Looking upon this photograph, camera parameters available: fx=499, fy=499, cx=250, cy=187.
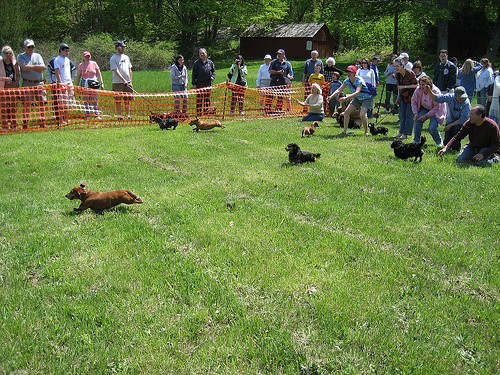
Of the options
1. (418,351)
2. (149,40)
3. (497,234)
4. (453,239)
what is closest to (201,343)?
(418,351)

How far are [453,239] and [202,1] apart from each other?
45954 millimetres

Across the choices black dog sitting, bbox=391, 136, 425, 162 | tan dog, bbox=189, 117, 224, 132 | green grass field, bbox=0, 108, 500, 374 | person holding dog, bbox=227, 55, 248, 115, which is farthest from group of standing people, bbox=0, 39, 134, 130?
black dog sitting, bbox=391, 136, 425, 162

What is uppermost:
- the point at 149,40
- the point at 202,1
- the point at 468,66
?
the point at 202,1

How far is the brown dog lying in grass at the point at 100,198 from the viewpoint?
5.75 m

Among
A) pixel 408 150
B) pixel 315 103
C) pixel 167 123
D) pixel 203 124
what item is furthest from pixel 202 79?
pixel 408 150

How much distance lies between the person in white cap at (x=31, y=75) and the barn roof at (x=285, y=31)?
4115cm

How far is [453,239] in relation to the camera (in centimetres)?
510

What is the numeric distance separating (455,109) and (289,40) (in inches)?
1720

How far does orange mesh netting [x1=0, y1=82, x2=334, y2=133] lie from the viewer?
1154 cm

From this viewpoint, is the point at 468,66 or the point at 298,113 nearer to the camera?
the point at 468,66

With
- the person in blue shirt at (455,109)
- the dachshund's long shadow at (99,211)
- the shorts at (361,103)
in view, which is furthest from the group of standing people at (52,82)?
the person in blue shirt at (455,109)

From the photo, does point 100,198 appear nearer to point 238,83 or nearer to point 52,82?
point 52,82

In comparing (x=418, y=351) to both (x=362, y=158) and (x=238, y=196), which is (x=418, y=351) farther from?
(x=362, y=158)

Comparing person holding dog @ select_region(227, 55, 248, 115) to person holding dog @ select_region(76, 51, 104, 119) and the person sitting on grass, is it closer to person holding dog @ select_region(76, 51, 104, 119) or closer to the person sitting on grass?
the person sitting on grass
